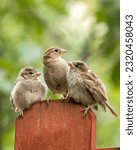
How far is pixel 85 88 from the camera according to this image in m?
5.40

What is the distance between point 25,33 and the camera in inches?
360

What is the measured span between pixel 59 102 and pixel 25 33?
151 inches

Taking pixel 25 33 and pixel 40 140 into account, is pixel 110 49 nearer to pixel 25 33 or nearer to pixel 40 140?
pixel 25 33

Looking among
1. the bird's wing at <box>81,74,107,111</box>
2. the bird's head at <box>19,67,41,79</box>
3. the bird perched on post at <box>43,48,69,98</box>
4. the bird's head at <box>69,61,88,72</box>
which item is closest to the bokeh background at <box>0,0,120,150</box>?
the bird's head at <box>19,67,41,79</box>

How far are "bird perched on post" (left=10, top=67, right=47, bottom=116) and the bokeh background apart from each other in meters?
2.29

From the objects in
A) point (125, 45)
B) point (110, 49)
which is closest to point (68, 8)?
point (110, 49)

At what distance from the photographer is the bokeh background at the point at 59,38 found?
837cm

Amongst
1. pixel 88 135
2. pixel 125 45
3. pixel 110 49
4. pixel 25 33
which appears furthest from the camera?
pixel 25 33

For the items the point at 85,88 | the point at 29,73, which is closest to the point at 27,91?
the point at 29,73

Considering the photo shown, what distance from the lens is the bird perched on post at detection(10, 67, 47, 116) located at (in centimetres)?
557

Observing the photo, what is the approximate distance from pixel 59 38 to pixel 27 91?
13.0 feet

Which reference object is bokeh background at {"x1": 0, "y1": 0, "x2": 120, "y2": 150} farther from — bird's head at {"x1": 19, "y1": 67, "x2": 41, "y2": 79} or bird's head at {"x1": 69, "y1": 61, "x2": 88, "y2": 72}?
bird's head at {"x1": 69, "y1": 61, "x2": 88, "y2": 72}

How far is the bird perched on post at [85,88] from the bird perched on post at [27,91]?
0.90ft

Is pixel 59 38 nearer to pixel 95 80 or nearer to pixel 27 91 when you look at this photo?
A: pixel 27 91
